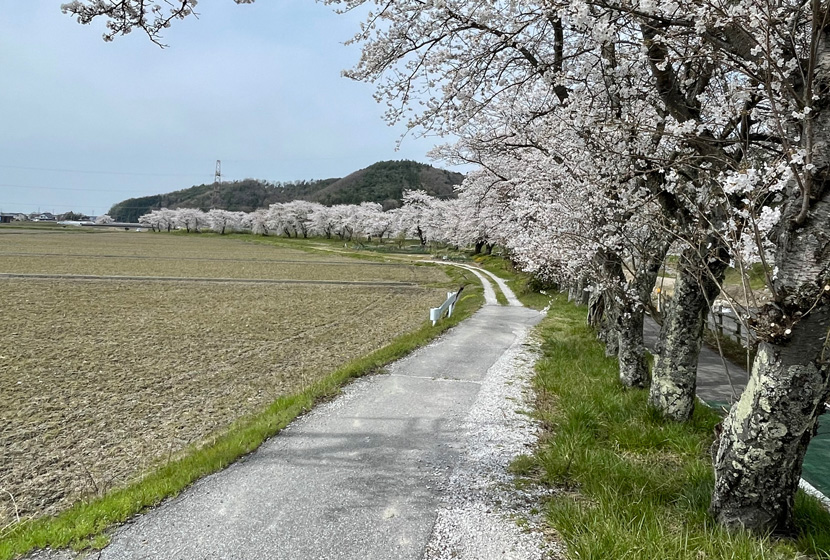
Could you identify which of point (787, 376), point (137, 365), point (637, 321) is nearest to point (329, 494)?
point (787, 376)

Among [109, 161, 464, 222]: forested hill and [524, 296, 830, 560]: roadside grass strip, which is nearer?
[524, 296, 830, 560]: roadside grass strip

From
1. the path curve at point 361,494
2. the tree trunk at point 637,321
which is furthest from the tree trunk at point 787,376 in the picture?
the tree trunk at point 637,321

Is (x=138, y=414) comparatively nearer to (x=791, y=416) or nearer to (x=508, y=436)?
(x=508, y=436)

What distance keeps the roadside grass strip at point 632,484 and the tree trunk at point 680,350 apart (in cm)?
26

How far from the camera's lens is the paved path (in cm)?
385

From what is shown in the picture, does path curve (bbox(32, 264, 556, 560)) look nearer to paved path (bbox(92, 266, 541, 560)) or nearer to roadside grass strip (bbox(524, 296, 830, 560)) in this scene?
paved path (bbox(92, 266, 541, 560))

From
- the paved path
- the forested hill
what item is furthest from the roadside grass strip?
the forested hill

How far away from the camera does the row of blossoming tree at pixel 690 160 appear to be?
10.4 ft

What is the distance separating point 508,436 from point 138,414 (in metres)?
6.22

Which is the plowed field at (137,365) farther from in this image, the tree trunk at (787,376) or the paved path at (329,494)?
the tree trunk at (787,376)

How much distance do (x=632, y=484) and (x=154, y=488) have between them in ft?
15.7

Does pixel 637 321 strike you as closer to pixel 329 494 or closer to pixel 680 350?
pixel 680 350

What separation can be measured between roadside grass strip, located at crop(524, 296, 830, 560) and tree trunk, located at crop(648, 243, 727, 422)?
0.86ft

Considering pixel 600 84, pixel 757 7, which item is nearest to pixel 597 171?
pixel 600 84
